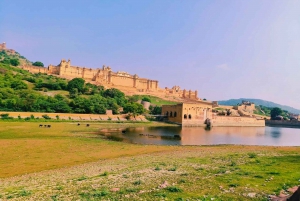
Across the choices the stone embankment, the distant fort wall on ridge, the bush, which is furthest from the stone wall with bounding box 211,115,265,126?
the bush

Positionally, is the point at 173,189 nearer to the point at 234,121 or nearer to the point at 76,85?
the point at 234,121

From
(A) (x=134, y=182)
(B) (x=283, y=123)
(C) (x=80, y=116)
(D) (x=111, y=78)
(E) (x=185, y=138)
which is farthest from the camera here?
(D) (x=111, y=78)

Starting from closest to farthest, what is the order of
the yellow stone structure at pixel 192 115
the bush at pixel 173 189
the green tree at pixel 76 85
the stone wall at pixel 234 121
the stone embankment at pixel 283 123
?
the bush at pixel 173 189 < the yellow stone structure at pixel 192 115 < the stone wall at pixel 234 121 < the green tree at pixel 76 85 < the stone embankment at pixel 283 123

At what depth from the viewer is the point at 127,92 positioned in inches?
3637

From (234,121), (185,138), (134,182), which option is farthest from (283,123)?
(134,182)

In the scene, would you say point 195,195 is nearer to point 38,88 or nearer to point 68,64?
point 38,88

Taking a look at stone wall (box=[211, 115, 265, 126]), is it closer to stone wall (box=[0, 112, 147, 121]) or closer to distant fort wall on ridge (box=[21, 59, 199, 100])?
stone wall (box=[0, 112, 147, 121])

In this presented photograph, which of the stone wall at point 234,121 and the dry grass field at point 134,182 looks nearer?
the dry grass field at point 134,182

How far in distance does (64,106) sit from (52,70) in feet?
146

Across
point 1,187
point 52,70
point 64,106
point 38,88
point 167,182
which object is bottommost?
point 1,187

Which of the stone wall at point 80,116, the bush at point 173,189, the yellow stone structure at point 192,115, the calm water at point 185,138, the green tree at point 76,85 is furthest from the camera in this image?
the green tree at point 76,85

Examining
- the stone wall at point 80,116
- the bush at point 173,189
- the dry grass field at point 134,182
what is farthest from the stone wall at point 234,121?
the bush at point 173,189

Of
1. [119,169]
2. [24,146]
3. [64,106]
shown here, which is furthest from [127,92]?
[119,169]

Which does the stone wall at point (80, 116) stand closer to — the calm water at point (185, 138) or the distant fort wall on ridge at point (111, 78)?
the calm water at point (185, 138)
